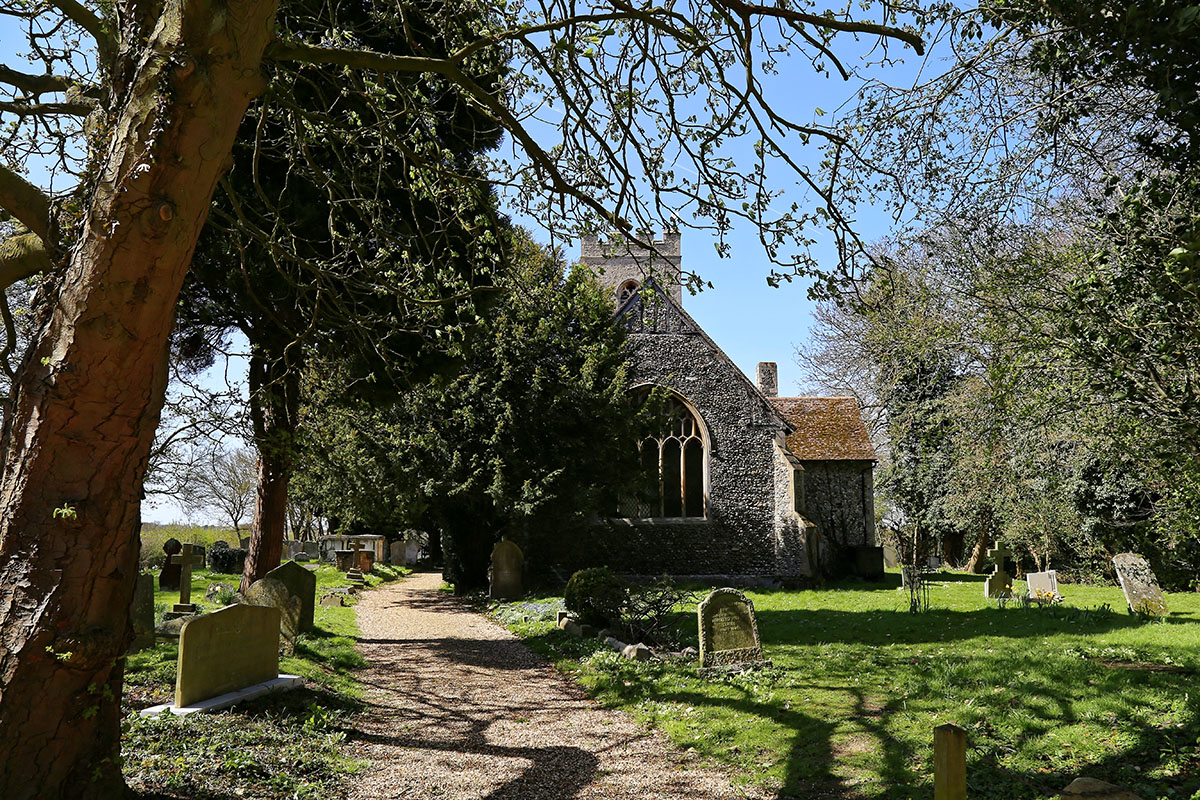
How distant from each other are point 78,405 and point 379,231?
3.45m

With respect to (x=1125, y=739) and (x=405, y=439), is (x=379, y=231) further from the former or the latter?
(x=405, y=439)

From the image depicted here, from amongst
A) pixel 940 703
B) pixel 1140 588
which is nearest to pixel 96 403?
pixel 940 703

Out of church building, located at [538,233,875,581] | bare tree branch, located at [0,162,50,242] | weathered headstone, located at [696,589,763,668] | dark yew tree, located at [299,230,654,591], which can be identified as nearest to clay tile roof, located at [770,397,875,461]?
church building, located at [538,233,875,581]

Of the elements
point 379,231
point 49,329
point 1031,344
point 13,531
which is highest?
point 379,231

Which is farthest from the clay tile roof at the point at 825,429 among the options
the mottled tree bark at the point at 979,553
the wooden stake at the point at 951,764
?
the wooden stake at the point at 951,764

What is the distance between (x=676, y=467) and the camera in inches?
870

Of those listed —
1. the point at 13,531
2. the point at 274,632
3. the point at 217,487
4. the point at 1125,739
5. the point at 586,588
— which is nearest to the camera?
the point at 13,531

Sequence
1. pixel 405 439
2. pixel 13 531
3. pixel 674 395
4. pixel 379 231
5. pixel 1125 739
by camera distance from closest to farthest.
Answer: pixel 13 531 → pixel 1125 739 → pixel 379 231 → pixel 405 439 → pixel 674 395

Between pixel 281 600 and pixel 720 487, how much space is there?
13.9 metres

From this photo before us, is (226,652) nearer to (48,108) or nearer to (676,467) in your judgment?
(48,108)

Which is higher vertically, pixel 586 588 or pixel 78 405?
pixel 78 405

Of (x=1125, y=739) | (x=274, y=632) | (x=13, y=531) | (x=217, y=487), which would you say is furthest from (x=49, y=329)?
(x=217, y=487)

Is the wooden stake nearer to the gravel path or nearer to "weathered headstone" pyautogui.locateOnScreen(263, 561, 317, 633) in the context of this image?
the gravel path

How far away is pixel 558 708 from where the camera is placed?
8.27 meters
